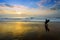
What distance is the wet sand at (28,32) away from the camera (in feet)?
4.98

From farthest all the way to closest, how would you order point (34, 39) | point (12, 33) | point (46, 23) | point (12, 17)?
point (12, 17), point (46, 23), point (12, 33), point (34, 39)

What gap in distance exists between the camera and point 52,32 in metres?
1.66

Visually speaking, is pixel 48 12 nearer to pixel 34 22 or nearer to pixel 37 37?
pixel 34 22

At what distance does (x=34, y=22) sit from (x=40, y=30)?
34 cm

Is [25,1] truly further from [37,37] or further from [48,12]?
[37,37]

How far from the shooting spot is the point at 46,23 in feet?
6.38

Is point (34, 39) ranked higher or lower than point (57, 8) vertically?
lower

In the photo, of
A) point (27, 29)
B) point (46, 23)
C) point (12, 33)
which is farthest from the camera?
point (46, 23)

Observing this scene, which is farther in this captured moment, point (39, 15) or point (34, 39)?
point (39, 15)

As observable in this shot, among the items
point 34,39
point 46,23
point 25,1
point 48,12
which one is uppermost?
point 25,1

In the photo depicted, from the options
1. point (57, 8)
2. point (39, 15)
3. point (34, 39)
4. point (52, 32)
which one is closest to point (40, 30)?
point (52, 32)

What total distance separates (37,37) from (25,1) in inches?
36.4

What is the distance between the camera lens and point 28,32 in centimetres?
167

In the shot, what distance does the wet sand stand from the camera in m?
1.52
